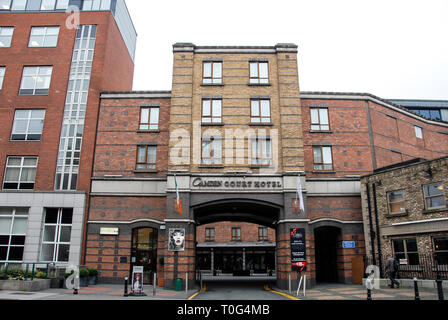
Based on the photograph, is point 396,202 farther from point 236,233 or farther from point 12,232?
point 236,233

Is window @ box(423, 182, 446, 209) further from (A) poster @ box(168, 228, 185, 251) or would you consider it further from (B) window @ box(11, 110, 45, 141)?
(B) window @ box(11, 110, 45, 141)

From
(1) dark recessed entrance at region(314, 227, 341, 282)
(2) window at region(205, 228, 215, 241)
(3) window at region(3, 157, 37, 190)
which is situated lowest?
(1) dark recessed entrance at region(314, 227, 341, 282)

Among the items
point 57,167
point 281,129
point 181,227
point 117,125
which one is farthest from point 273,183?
point 57,167

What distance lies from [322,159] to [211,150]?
8497mm

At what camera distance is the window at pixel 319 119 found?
26094mm

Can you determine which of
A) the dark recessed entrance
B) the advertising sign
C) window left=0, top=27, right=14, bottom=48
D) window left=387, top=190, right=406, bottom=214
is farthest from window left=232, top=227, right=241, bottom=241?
window left=0, top=27, right=14, bottom=48

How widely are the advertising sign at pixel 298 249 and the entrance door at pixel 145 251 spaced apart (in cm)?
938

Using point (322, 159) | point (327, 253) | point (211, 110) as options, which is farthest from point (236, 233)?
point (211, 110)

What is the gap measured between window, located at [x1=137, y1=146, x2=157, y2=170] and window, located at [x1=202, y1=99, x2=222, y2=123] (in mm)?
4551

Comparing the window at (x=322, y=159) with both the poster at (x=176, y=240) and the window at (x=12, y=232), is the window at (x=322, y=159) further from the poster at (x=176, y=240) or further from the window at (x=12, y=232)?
the window at (x=12, y=232)

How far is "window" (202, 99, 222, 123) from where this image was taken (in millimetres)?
24172

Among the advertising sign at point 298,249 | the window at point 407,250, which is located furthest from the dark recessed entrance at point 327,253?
the window at point 407,250

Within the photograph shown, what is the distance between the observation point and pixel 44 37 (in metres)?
27.9
